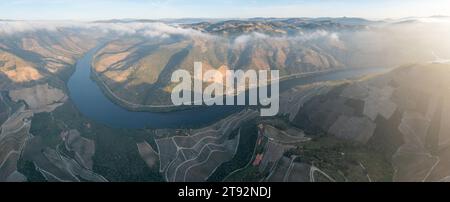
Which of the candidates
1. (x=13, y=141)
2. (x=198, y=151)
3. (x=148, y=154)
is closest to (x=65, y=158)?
(x=148, y=154)

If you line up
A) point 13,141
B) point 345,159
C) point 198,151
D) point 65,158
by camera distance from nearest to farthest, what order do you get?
point 345,159, point 198,151, point 65,158, point 13,141

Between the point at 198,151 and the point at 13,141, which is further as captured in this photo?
the point at 13,141

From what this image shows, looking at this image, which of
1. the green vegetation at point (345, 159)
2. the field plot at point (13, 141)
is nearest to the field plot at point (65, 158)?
the field plot at point (13, 141)

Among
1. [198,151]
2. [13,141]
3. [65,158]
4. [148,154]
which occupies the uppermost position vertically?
[198,151]

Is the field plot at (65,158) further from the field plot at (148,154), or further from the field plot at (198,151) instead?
the field plot at (198,151)

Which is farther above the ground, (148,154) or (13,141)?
(148,154)

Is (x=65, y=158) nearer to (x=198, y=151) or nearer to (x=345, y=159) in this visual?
(x=198, y=151)

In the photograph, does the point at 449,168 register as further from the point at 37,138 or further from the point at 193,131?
the point at 37,138

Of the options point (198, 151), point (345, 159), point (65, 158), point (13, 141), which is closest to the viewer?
point (345, 159)

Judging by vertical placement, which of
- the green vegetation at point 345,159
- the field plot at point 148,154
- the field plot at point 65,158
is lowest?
the field plot at point 65,158
